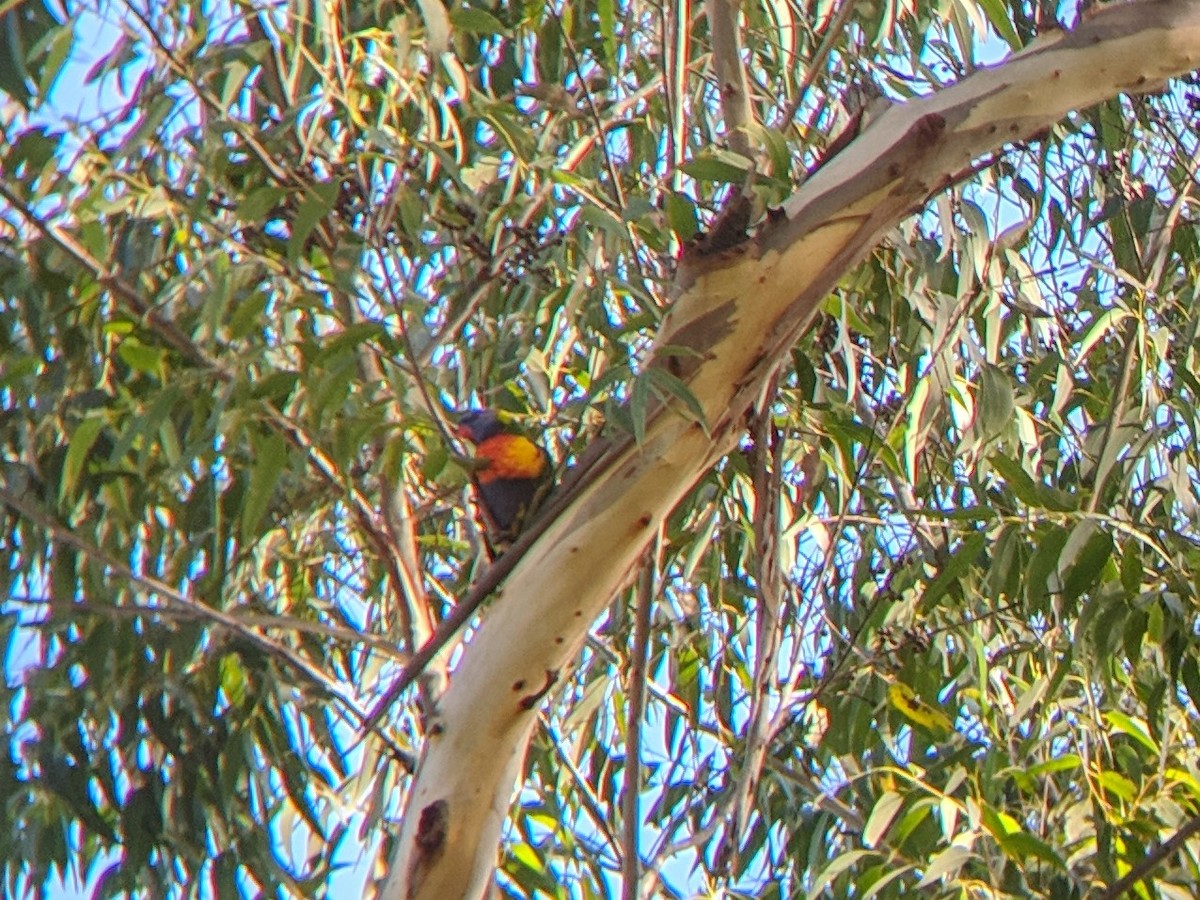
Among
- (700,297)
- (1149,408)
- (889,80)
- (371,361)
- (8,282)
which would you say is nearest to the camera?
(700,297)

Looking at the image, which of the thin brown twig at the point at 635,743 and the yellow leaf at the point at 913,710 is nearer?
the thin brown twig at the point at 635,743

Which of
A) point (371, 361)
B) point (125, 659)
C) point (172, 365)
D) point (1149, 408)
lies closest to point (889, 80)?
point (1149, 408)

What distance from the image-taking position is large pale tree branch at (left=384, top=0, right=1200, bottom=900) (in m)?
1.33

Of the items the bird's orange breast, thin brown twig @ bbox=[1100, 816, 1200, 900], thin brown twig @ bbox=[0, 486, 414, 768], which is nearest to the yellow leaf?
thin brown twig @ bbox=[1100, 816, 1200, 900]

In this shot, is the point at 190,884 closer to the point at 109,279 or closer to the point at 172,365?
the point at 172,365

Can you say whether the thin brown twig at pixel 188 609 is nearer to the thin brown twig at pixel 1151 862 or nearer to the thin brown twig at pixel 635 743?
the thin brown twig at pixel 635 743

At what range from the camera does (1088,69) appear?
1470mm

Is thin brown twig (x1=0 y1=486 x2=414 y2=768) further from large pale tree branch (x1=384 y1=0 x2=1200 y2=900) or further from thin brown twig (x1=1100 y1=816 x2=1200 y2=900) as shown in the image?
thin brown twig (x1=1100 y1=816 x2=1200 y2=900)

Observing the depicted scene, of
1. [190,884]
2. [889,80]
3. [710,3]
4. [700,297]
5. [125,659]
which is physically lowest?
[190,884]

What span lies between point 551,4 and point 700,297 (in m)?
0.51

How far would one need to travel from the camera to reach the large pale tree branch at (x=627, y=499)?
1.33 meters

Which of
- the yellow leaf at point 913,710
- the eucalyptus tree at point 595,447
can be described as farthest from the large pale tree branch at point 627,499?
the yellow leaf at point 913,710

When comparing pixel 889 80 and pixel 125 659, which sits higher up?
pixel 889 80

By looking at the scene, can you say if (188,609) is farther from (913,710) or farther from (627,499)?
(913,710)
